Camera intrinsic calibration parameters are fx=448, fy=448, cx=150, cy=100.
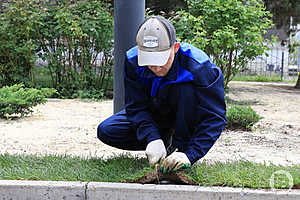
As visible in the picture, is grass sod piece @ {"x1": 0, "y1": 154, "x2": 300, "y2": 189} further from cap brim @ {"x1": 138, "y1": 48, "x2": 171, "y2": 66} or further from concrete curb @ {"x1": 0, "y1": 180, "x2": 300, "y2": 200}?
cap brim @ {"x1": 138, "y1": 48, "x2": 171, "y2": 66}

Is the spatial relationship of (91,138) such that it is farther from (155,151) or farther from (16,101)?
(155,151)

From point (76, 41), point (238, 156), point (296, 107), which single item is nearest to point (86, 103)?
point (76, 41)

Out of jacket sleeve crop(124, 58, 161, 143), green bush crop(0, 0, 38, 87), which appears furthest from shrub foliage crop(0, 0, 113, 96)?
jacket sleeve crop(124, 58, 161, 143)

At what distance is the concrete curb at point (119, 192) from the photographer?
2.86 m

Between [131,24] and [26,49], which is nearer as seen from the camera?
[131,24]

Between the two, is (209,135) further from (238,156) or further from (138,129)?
(238,156)

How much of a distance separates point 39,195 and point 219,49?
5.48 metres

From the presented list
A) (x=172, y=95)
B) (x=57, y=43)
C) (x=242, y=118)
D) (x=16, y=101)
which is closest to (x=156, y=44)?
(x=172, y=95)

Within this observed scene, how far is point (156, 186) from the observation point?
114 inches

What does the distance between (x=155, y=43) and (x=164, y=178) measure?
2.92 ft

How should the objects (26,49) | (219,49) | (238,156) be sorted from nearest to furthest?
1. (238,156)
2. (219,49)
3. (26,49)

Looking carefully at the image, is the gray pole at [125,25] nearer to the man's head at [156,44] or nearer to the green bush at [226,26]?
the man's head at [156,44]

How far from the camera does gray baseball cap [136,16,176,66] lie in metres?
2.79

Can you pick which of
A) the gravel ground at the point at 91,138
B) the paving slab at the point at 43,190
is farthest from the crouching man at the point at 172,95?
the gravel ground at the point at 91,138
